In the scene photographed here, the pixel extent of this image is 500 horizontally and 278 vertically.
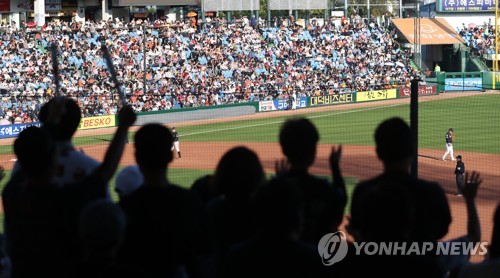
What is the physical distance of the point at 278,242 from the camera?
3.97m

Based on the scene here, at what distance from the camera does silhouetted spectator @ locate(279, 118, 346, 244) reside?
16.1ft

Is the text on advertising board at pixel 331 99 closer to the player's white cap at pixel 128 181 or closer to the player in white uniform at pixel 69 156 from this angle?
the player's white cap at pixel 128 181

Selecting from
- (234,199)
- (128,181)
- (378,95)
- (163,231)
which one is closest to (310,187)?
(234,199)

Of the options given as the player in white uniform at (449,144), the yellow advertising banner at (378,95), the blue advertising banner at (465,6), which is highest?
the blue advertising banner at (465,6)

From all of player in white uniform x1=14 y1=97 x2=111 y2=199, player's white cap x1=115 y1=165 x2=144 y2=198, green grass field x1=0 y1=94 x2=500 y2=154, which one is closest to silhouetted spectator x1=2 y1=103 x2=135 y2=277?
player in white uniform x1=14 y1=97 x2=111 y2=199

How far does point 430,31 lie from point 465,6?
4.99 metres

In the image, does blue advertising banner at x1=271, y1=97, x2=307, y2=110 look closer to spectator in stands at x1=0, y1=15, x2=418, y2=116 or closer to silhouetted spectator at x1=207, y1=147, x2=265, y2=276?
spectator in stands at x1=0, y1=15, x2=418, y2=116

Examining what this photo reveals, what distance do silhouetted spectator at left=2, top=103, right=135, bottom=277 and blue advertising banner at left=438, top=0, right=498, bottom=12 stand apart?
59594mm

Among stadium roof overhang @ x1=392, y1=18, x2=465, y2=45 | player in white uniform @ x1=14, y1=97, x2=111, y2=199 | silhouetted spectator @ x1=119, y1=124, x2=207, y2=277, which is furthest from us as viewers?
stadium roof overhang @ x1=392, y1=18, x2=465, y2=45

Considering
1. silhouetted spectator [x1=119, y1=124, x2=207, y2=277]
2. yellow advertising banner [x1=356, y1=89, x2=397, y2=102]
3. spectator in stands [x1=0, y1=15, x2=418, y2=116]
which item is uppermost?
spectator in stands [x1=0, y1=15, x2=418, y2=116]

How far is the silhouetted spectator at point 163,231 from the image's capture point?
4.55m

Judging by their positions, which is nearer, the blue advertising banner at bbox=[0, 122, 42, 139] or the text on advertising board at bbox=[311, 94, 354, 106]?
the blue advertising banner at bbox=[0, 122, 42, 139]

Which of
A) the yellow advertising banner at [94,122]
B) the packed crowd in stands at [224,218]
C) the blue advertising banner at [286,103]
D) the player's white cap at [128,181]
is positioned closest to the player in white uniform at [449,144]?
the yellow advertising banner at [94,122]

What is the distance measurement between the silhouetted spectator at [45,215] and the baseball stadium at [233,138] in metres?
0.01
